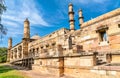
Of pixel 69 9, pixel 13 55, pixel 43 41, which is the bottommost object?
pixel 13 55

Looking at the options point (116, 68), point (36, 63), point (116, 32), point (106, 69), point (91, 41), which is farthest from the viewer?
point (36, 63)

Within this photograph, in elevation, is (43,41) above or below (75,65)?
above

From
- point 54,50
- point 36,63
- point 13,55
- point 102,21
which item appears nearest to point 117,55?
point 102,21

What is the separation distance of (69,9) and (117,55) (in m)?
19.5

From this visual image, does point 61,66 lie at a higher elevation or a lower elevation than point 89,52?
lower

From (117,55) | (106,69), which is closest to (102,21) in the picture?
(117,55)

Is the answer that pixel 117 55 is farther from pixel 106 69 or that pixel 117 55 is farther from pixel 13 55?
pixel 13 55

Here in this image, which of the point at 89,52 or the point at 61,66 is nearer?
the point at 89,52

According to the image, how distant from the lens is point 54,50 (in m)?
14.7

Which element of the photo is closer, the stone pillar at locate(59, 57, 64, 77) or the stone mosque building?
the stone mosque building

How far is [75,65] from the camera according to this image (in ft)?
37.9

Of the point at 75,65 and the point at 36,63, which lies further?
the point at 36,63

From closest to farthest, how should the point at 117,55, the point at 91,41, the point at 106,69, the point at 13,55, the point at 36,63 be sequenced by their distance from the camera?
the point at 106,69, the point at 117,55, the point at 91,41, the point at 36,63, the point at 13,55

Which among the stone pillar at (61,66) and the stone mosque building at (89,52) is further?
the stone pillar at (61,66)
